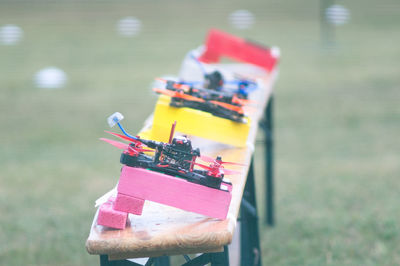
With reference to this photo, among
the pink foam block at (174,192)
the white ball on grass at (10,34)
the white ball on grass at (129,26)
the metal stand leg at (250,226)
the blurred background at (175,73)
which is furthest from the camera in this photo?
the white ball on grass at (129,26)

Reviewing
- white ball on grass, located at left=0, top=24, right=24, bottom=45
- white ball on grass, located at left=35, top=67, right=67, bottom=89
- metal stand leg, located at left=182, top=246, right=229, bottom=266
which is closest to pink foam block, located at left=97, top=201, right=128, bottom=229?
metal stand leg, located at left=182, top=246, right=229, bottom=266

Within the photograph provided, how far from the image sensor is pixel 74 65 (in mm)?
9758

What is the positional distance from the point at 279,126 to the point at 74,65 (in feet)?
16.7

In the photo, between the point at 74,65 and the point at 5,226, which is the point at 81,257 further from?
the point at 74,65

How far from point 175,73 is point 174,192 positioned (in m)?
7.37

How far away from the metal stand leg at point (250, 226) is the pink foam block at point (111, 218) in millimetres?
1081

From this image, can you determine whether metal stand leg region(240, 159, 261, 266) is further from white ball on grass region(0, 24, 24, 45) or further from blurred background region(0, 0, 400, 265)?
white ball on grass region(0, 24, 24, 45)

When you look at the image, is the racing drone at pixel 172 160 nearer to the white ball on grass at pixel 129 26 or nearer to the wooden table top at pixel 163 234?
the wooden table top at pixel 163 234

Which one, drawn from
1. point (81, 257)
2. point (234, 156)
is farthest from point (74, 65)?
point (234, 156)

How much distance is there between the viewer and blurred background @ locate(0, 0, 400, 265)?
3844mm

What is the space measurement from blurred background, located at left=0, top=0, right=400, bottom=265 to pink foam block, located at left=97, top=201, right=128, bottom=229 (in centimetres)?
206

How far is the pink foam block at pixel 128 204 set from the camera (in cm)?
161

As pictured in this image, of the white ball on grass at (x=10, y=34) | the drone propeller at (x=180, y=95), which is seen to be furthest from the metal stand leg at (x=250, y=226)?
the white ball on grass at (x=10, y=34)

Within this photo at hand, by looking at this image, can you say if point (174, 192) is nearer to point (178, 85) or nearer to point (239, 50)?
point (178, 85)
